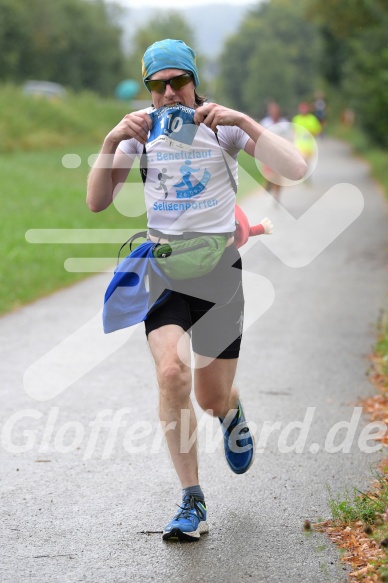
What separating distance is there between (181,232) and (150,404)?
9.37ft

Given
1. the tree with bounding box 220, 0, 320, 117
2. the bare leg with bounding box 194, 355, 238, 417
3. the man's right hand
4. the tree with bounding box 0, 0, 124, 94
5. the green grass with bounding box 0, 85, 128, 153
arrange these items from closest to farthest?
the man's right hand, the bare leg with bounding box 194, 355, 238, 417, the green grass with bounding box 0, 85, 128, 153, the tree with bounding box 0, 0, 124, 94, the tree with bounding box 220, 0, 320, 117

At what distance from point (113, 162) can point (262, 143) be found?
0.69 m

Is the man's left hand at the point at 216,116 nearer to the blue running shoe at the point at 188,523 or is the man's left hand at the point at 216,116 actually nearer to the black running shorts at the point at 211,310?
the black running shorts at the point at 211,310

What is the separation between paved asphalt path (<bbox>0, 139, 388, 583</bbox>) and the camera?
15.6 ft

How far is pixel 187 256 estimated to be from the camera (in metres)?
5.04

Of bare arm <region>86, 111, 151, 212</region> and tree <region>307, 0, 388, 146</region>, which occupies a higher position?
tree <region>307, 0, 388, 146</region>

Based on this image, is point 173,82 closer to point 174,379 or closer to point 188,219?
point 188,219

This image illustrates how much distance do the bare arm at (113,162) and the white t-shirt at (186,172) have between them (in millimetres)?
65

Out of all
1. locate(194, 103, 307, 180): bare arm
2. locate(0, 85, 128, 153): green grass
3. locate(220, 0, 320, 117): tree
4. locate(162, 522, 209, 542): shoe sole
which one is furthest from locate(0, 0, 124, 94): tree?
locate(162, 522, 209, 542): shoe sole

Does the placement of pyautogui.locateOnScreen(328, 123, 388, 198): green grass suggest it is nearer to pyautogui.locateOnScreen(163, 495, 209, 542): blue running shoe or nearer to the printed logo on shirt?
the printed logo on shirt

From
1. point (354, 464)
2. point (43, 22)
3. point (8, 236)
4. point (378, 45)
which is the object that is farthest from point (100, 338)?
point (43, 22)

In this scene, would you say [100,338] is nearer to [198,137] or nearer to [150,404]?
[150,404]

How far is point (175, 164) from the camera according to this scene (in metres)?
5.02

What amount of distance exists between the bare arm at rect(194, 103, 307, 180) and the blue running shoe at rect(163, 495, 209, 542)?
58.4 inches
